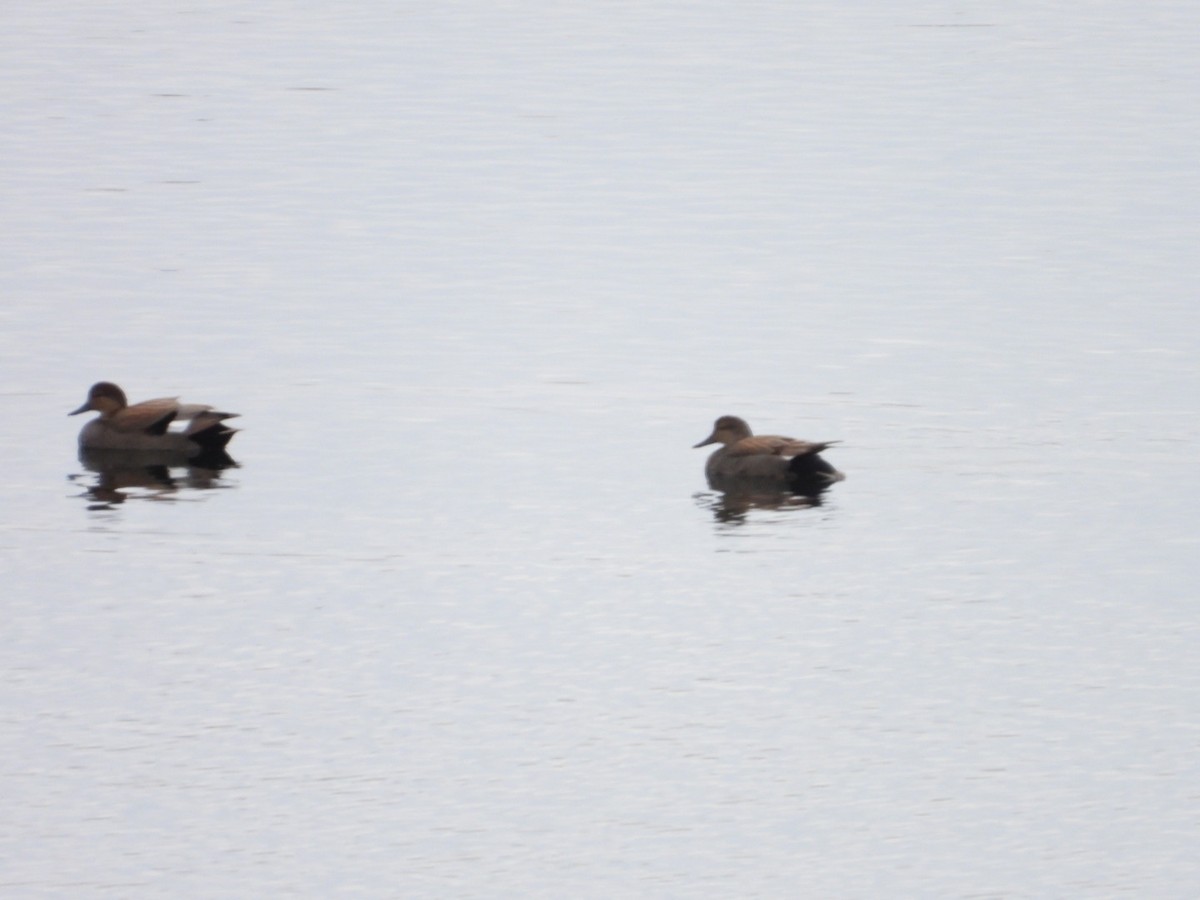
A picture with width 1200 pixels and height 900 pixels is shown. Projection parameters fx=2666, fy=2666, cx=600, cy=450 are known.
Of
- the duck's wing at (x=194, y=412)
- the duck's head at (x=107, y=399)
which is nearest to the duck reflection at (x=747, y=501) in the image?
the duck's wing at (x=194, y=412)

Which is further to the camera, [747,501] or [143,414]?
[143,414]

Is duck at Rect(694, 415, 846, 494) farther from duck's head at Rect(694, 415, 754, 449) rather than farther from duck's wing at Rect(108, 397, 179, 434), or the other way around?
duck's wing at Rect(108, 397, 179, 434)

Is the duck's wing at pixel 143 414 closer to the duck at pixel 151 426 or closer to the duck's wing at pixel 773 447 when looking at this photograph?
the duck at pixel 151 426

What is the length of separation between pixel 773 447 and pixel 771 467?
0.12 metres

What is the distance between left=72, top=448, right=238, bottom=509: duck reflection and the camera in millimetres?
16219

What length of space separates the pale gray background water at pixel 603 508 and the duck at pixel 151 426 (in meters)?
0.27

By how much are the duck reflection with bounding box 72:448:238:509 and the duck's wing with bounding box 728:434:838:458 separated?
3.16m

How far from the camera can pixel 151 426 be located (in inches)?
682

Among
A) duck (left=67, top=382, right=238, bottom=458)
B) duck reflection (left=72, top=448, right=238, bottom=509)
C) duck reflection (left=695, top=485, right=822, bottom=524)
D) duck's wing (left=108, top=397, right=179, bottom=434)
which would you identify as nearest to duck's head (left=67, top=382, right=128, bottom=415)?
duck (left=67, top=382, right=238, bottom=458)

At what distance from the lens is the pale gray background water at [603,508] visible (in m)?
10.1

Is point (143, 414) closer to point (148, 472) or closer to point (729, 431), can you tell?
point (148, 472)

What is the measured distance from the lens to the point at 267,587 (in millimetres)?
13445

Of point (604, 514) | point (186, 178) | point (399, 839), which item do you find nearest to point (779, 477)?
point (604, 514)

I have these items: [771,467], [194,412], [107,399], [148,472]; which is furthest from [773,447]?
[107,399]
